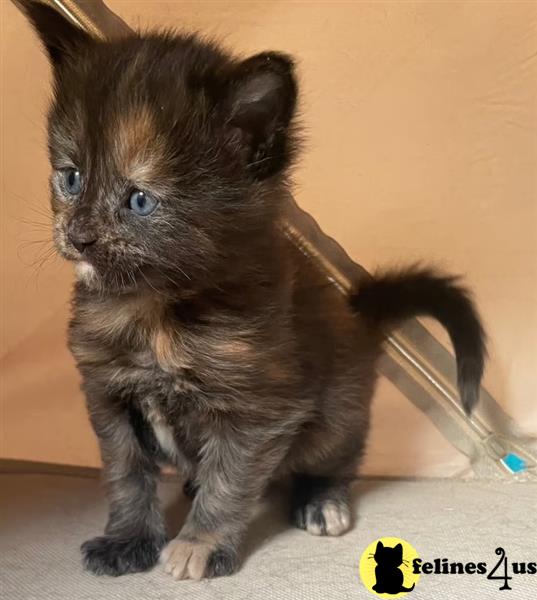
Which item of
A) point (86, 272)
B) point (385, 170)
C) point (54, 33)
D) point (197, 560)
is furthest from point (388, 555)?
point (54, 33)

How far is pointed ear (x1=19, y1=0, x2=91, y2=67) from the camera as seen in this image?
130 centimetres

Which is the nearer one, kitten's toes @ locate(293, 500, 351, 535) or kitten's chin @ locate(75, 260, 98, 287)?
kitten's chin @ locate(75, 260, 98, 287)

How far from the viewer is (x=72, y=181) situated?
1200 millimetres

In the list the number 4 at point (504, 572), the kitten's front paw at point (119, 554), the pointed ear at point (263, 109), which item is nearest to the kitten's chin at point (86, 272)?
the pointed ear at point (263, 109)

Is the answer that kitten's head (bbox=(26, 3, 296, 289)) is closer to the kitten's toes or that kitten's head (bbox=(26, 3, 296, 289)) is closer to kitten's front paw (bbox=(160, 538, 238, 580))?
kitten's front paw (bbox=(160, 538, 238, 580))

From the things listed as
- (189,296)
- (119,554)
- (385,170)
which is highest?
(385,170)

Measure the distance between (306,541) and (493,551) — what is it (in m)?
0.30

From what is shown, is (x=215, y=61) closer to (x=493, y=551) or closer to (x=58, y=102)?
(x=58, y=102)

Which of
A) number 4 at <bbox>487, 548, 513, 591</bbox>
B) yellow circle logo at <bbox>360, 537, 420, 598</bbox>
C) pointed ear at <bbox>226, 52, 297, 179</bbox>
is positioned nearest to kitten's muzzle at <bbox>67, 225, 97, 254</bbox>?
pointed ear at <bbox>226, 52, 297, 179</bbox>

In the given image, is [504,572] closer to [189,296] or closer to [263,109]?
[189,296]

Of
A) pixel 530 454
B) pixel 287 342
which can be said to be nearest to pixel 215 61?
pixel 287 342

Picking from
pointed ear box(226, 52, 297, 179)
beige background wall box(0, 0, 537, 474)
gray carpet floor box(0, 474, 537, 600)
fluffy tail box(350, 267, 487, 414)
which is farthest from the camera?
beige background wall box(0, 0, 537, 474)

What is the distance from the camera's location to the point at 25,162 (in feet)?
6.04

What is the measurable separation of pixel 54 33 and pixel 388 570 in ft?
3.17
